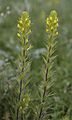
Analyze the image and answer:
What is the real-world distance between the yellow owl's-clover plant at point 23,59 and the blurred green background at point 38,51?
0.29 m

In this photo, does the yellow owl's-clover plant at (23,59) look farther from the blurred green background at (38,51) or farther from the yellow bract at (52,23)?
the blurred green background at (38,51)

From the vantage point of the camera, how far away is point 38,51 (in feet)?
17.0

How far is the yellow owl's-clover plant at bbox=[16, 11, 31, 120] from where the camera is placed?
9.35ft

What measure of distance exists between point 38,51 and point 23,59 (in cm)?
222

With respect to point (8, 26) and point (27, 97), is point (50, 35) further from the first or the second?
point (8, 26)

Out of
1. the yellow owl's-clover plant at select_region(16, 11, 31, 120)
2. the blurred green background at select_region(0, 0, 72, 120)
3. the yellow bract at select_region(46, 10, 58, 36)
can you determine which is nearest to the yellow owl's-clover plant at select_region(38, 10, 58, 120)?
the yellow bract at select_region(46, 10, 58, 36)

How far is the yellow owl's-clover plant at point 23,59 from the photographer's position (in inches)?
112

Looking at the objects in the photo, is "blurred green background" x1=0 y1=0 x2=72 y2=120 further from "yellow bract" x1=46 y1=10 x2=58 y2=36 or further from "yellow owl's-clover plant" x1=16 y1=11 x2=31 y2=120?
"yellow bract" x1=46 y1=10 x2=58 y2=36

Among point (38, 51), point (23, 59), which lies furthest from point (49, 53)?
point (38, 51)

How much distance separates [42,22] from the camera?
253 inches

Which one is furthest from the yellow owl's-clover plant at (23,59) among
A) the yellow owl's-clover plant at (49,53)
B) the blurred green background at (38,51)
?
the blurred green background at (38,51)

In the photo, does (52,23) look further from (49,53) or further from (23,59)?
(23,59)

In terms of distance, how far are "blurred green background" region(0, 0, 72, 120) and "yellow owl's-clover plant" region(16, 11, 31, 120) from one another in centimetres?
29

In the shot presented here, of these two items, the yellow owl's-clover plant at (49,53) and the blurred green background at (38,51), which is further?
the blurred green background at (38,51)
